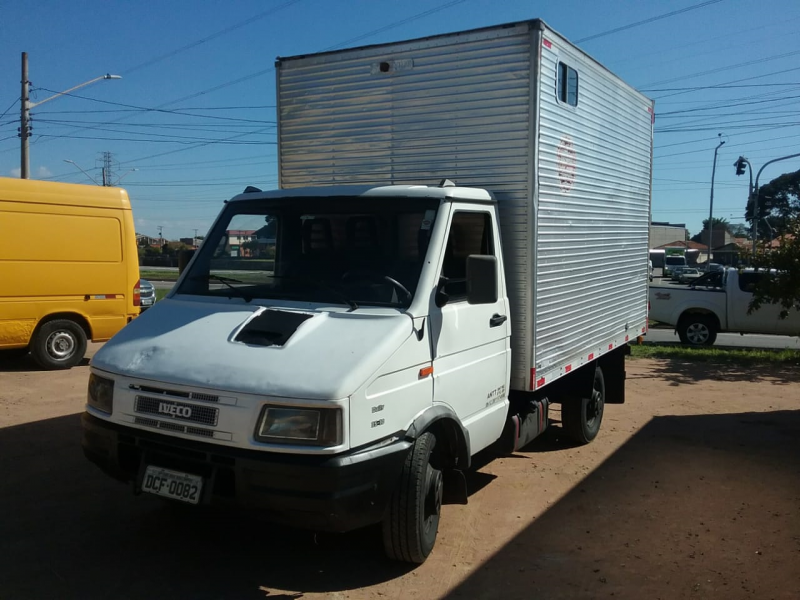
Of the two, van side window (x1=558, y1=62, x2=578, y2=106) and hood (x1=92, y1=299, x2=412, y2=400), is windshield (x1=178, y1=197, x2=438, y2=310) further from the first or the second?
van side window (x1=558, y1=62, x2=578, y2=106)


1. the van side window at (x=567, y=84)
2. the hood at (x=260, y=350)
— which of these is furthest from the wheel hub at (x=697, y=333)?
the hood at (x=260, y=350)

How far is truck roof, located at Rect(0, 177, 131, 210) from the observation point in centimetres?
1011

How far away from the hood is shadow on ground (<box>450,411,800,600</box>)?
4.95 feet

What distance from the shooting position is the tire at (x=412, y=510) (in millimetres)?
4113

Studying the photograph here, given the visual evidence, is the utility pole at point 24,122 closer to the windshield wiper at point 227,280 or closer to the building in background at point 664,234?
the windshield wiper at point 227,280

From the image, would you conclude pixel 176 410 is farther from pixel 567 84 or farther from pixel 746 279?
pixel 746 279

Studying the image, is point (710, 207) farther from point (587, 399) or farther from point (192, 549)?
point (192, 549)

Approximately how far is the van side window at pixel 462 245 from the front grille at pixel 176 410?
168 centimetres

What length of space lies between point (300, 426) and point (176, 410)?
0.75 m

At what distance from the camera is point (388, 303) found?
4.37 meters

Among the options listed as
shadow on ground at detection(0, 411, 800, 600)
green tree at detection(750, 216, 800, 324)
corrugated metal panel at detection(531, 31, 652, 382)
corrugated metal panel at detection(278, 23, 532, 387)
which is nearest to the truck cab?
corrugated metal panel at detection(278, 23, 532, 387)

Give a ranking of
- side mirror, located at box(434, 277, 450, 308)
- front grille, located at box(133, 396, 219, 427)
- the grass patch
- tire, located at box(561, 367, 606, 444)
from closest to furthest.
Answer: front grille, located at box(133, 396, 219, 427)
side mirror, located at box(434, 277, 450, 308)
tire, located at box(561, 367, 606, 444)
the grass patch

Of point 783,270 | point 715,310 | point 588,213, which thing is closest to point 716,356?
point 783,270

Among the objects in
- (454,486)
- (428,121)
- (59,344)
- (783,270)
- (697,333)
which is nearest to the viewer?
(454,486)
